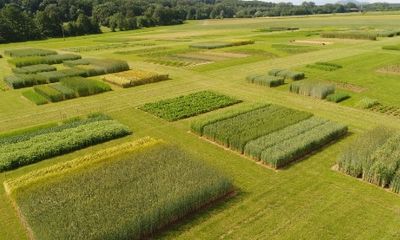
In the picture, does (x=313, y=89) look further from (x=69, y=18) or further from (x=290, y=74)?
(x=69, y=18)

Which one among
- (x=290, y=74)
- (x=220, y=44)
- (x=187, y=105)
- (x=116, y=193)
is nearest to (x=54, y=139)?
(x=116, y=193)

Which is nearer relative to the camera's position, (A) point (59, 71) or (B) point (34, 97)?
(B) point (34, 97)

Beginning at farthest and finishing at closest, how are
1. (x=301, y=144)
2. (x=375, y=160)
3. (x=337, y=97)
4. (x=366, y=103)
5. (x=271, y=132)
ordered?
(x=337, y=97) → (x=366, y=103) → (x=271, y=132) → (x=301, y=144) → (x=375, y=160)

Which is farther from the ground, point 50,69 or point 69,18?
point 69,18

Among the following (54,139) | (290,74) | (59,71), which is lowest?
(54,139)

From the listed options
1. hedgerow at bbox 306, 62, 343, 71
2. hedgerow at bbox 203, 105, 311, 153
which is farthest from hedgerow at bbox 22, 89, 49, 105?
hedgerow at bbox 306, 62, 343, 71

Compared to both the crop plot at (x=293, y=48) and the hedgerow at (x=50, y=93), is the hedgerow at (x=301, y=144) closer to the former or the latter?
the hedgerow at (x=50, y=93)

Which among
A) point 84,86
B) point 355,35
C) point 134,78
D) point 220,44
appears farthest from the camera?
point 355,35

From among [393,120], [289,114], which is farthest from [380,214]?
[393,120]
